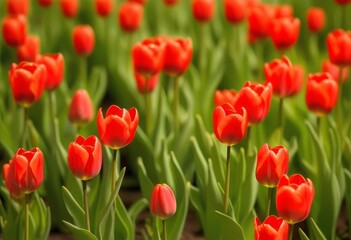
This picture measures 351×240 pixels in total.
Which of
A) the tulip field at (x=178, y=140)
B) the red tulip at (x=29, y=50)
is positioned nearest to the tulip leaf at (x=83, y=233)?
the tulip field at (x=178, y=140)

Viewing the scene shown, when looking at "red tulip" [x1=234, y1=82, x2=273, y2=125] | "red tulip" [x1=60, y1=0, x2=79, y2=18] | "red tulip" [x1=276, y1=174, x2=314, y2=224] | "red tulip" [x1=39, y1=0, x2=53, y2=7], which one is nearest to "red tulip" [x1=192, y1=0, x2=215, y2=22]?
"red tulip" [x1=60, y1=0, x2=79, y2=18]

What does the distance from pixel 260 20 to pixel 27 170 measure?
167cm

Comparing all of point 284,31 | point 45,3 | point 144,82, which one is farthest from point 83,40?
point 284,31

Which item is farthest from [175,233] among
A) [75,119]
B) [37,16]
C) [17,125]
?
[37,16]

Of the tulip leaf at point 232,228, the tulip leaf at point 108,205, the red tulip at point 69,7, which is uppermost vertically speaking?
the red tulip at point 69,7

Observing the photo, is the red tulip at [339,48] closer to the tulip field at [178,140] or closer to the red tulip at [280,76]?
the tulip field at [178,140]

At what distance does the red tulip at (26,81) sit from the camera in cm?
249

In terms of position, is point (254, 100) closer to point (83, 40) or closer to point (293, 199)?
point (293, 199)

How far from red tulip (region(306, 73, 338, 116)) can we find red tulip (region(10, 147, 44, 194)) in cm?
94

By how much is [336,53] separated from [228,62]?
3.10 feet

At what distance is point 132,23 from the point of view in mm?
3689

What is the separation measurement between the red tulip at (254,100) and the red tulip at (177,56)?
1.88 feet

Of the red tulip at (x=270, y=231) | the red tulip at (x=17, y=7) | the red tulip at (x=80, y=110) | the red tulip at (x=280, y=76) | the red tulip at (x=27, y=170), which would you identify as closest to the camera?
the red tulip at (x=270, y=231)

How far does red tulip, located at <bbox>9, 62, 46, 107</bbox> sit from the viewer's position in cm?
249
